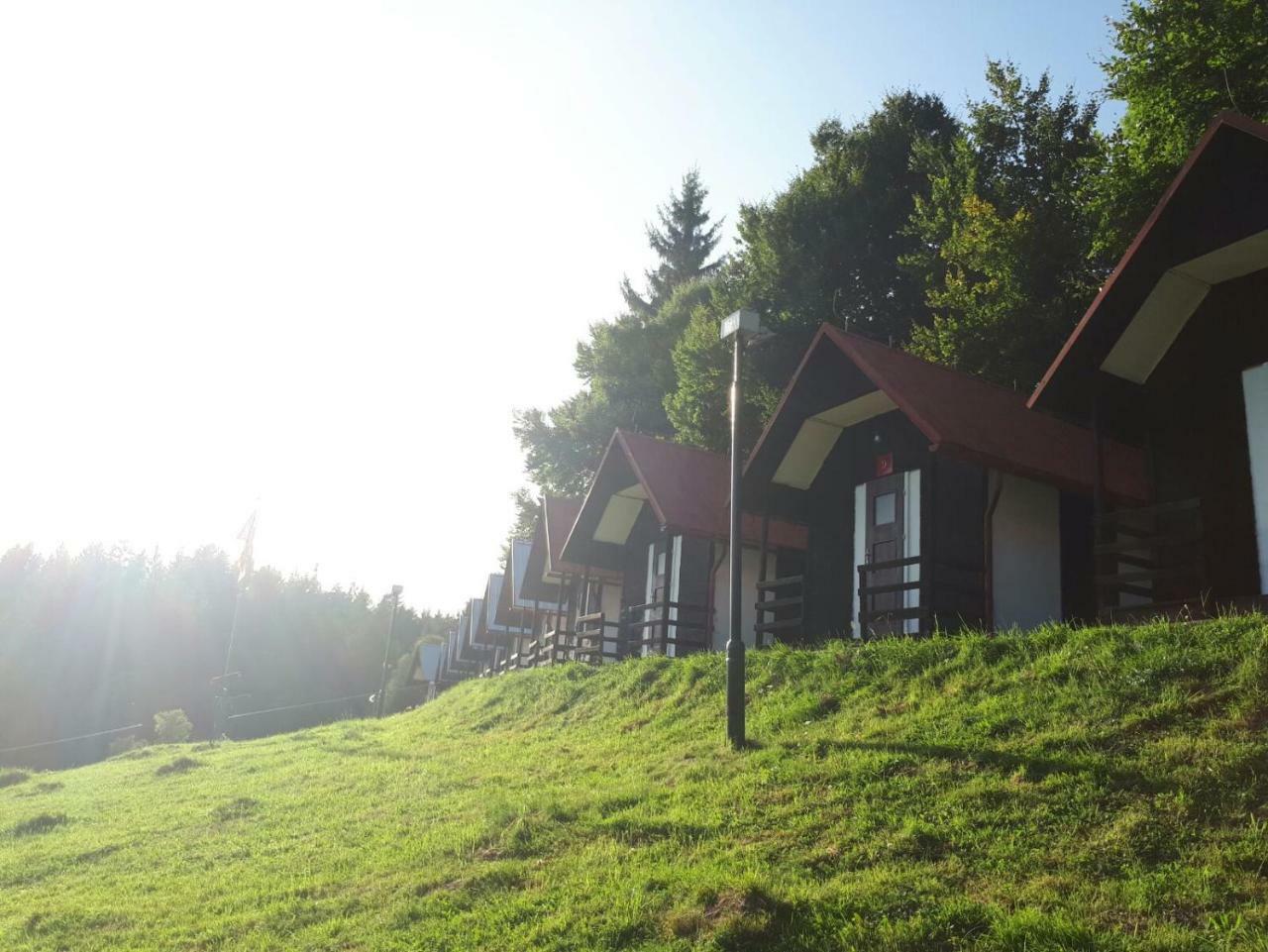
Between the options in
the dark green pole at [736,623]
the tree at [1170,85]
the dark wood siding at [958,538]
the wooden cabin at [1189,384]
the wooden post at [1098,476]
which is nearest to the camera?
the dark green pole at [736,623]

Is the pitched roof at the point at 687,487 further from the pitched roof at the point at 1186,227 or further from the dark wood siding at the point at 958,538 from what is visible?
the pitched roof at the point at 1186,227

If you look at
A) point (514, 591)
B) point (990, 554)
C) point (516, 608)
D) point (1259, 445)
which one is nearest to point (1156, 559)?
point (990, 554)

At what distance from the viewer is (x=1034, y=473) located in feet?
50.5

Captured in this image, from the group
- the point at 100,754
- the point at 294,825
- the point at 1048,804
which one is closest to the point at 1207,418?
the point at 1048,804

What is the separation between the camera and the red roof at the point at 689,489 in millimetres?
21422

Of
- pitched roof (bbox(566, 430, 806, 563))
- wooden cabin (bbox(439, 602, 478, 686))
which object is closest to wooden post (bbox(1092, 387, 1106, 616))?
pitched roof (bbox(566, 430, 806, 563))

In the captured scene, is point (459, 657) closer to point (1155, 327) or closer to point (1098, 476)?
point (1098, 476)

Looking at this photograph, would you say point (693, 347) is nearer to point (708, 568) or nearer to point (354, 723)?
point (708, 568)

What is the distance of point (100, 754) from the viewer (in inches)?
2151

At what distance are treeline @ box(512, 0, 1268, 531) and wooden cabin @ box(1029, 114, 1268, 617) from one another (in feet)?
29.6

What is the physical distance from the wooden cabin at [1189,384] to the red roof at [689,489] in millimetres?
7739

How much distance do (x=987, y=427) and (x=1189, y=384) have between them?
277cm

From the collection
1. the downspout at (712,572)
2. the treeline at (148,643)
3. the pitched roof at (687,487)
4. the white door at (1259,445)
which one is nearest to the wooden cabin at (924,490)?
the pitched roof at (687,487)

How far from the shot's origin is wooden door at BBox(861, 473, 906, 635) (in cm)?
1792
